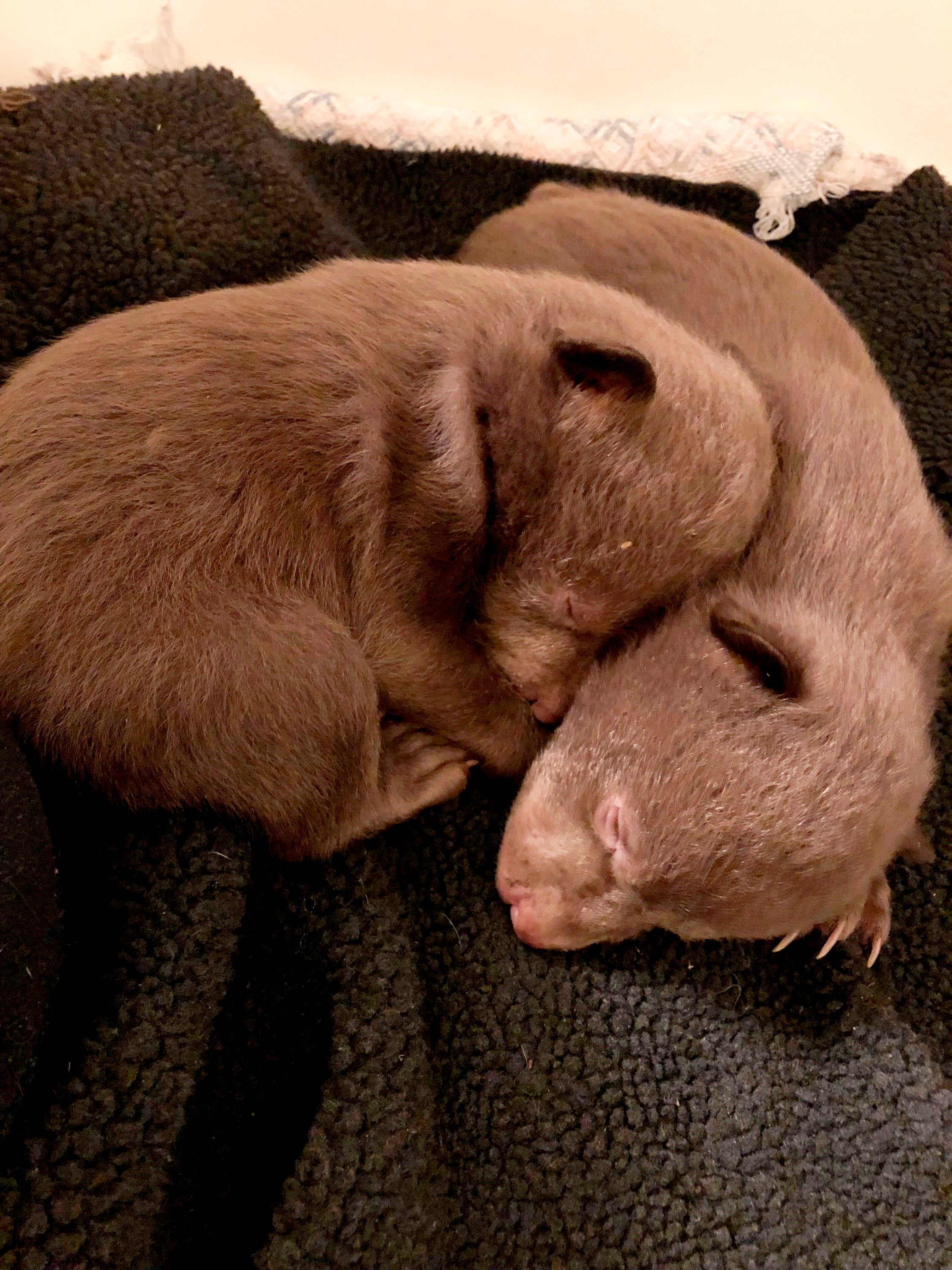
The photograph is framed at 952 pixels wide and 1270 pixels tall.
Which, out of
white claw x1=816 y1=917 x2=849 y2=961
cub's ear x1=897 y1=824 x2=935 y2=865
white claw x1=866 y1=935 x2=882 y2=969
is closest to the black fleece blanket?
white claw x1=866 y1=935 x2=882 y2=969

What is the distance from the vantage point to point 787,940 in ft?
5.78

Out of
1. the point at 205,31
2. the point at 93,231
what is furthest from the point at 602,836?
the point at 205,31

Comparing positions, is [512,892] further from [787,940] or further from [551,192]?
[551,192]

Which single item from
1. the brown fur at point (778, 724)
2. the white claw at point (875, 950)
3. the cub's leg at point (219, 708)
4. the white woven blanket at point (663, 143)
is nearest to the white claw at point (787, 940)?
the brown fur at point (778, 724)

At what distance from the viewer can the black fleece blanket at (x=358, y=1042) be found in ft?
4.81

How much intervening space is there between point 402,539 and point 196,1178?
114 centimetres

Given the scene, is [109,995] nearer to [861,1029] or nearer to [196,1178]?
[196,1178]

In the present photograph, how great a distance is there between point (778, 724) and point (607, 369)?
674mm

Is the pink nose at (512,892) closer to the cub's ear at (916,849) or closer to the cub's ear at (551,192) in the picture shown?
the cub's ear at (916,849)

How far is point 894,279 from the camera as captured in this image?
112 inches

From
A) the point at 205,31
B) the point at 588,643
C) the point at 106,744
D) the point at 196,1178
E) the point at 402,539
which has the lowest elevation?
the point at 196,1178

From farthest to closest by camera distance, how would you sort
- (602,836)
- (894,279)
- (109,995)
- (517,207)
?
(894,279), (517,207), (602,836), (109,995)

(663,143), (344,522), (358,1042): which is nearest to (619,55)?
(663,143)

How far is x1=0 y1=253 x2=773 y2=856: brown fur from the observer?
1.53 metres
